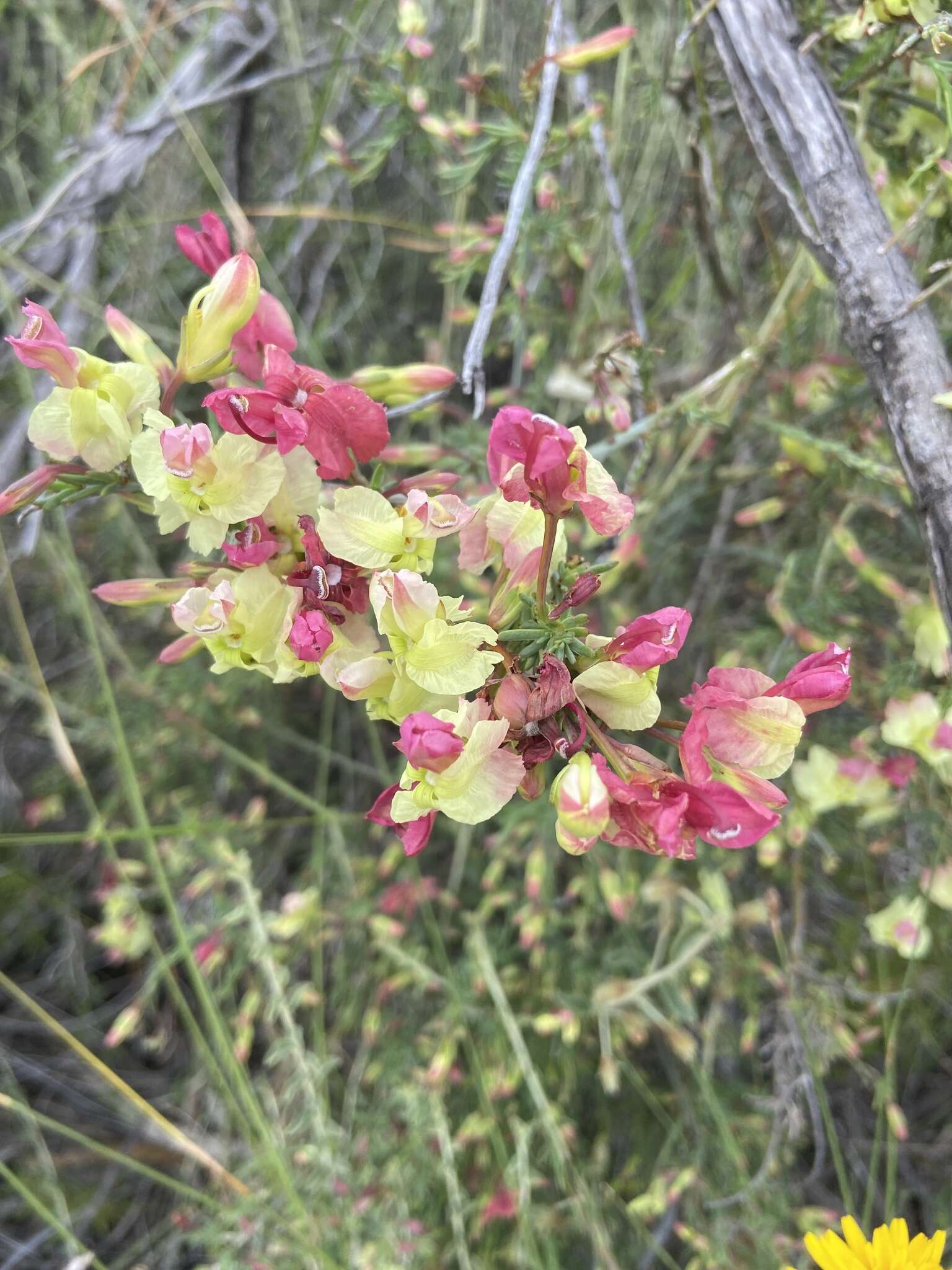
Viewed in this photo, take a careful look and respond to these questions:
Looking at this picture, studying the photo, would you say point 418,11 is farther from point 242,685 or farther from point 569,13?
point 242,685

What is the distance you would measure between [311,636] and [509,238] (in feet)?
1.30

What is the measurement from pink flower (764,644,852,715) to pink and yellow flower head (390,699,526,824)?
167mm

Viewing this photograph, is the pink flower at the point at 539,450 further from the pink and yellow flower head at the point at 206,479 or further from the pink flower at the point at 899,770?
the pink flower at the point at 899,770

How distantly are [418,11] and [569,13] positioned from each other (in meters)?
0.37

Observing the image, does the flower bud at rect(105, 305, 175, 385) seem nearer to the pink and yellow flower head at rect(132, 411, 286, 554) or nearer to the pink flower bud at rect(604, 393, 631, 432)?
the pink and yellow flower head at rect(132, 411, 286, 554)

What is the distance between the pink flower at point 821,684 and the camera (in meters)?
0.50

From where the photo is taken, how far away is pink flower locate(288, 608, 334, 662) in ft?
1.64

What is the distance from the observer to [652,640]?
496 mm

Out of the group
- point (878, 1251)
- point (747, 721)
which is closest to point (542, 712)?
point (747, 721)

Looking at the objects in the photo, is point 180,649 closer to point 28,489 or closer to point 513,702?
point 28,489

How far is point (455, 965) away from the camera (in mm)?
1380

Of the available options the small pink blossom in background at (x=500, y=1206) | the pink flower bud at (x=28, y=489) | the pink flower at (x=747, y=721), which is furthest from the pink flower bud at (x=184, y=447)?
the small pink blossom in background at (x=500, y=1206)

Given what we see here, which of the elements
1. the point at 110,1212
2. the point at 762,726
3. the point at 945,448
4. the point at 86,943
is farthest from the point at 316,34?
the point at 110,1212

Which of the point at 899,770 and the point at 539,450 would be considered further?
the point at 899,770
